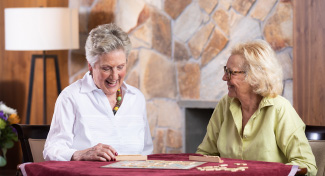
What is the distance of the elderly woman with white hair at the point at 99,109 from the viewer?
9.09 feet

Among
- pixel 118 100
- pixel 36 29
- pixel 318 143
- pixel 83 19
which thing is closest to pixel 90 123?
pixel 118 100

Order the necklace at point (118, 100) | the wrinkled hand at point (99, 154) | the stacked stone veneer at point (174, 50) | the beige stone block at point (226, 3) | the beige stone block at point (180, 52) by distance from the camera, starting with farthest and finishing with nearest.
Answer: the beige stone block at point (180, 52), the stacked stone veneer at point (174, 50), the beige stone block at point (226, 3), the necklace at point (118, 100), the wrinkled hand at point (99, 154)

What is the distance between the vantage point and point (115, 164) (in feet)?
7.79

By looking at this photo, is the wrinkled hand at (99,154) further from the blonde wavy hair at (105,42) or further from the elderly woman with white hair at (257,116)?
the elderly woman with white hair at (257,116)

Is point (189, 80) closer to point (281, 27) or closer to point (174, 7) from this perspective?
point (174, 7)

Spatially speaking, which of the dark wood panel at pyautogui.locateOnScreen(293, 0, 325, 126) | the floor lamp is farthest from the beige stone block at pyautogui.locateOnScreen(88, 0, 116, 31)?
the dark wood panel at pyautogui.locateOnScreen(293, 0, 325, 126)

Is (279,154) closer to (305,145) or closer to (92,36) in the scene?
(305,145)

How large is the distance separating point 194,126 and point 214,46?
0.76 meters

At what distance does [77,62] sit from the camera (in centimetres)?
550

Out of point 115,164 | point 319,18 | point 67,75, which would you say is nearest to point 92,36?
point 115,164

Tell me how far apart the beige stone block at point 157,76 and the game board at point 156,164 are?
2585 mm

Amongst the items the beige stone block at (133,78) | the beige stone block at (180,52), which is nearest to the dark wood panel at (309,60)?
the beige stone block at (180,52)

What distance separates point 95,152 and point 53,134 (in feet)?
1.16

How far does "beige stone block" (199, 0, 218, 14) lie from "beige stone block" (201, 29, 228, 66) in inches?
7.0
